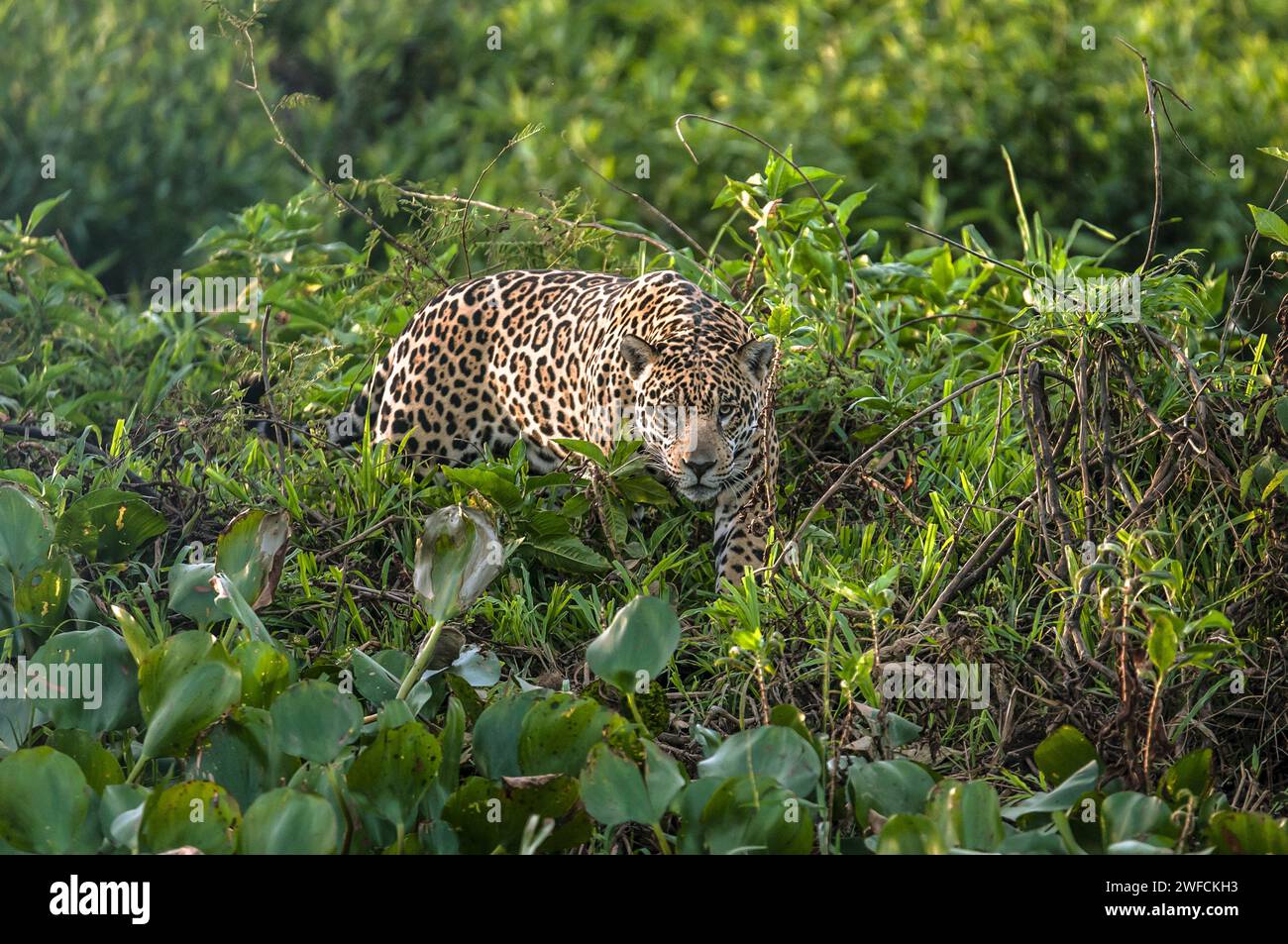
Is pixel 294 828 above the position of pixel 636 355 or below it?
below

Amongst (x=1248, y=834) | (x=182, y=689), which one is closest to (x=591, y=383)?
(x=182, y=689)

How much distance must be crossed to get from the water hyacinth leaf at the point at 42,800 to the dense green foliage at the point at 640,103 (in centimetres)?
571

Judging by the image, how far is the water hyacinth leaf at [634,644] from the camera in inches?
147

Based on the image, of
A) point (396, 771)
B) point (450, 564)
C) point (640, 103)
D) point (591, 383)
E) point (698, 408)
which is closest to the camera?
point (396, 771)

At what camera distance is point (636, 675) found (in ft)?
12.4

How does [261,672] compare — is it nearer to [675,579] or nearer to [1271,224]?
[675,579]

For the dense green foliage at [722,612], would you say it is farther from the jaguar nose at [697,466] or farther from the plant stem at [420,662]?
the jaguar nose at [697,466]

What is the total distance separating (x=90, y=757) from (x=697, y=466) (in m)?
2.11

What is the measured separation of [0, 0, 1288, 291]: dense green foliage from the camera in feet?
30.9

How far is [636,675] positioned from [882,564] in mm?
1239

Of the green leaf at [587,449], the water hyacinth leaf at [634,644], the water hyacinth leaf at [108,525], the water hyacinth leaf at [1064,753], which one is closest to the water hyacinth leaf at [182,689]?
the water hyacinth leaf at [634,644]

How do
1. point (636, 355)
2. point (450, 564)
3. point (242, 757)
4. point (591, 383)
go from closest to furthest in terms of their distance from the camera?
point (242, 757) → point (450, 564) → point (636, 355) → point (591, 383)

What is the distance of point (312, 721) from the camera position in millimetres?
3688
